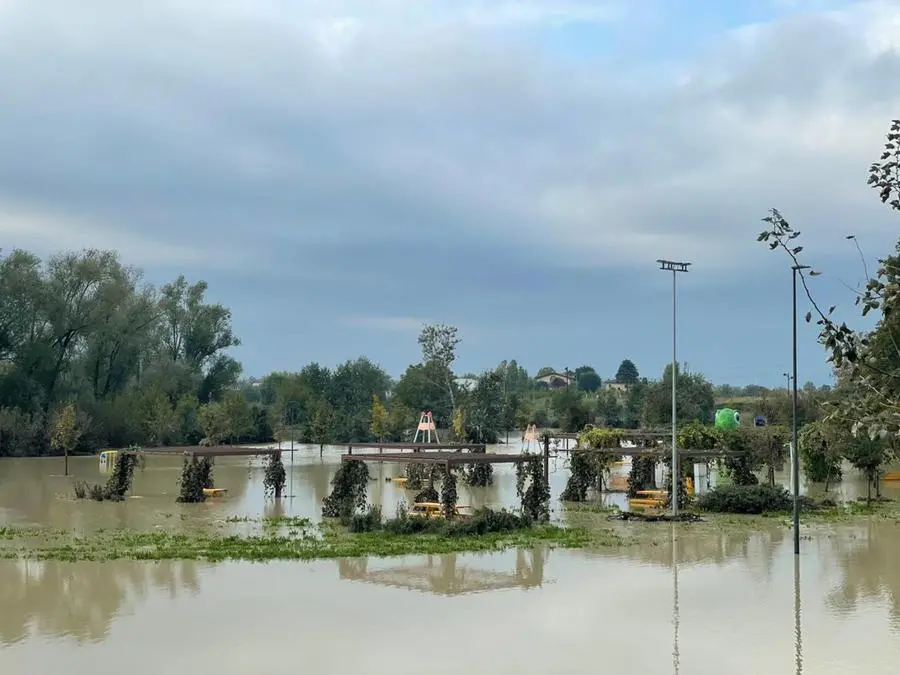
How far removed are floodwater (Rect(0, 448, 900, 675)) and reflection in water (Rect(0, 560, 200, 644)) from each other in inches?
1.8

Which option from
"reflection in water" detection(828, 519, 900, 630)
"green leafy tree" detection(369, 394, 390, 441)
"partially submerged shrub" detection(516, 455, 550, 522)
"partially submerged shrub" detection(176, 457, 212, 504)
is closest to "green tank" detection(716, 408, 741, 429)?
"reflection in water" detection(828, 519, 900, 630)

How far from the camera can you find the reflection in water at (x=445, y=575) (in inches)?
611

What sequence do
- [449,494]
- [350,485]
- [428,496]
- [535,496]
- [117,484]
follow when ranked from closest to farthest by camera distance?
1. [449,494]
2. [535,496]
3. [350,485]
4. [428,496]
5. [117,484]

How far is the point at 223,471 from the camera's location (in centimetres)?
4497

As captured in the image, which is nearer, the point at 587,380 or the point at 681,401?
the point at 681,401

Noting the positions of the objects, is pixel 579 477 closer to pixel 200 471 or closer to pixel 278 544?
pixel 200 471

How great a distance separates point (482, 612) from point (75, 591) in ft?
21.1

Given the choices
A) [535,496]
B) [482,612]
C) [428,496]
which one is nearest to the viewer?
[482,612]

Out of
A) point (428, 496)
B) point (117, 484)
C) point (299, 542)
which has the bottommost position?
point (299, 542)

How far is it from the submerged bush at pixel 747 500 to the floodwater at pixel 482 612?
15.9ft

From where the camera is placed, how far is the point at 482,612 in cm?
1365

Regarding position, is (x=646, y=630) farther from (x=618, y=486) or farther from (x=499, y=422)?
(x=499, y=422)

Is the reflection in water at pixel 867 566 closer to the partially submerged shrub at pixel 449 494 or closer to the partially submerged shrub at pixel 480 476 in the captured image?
the partially submerged shrub at pixel 449 494

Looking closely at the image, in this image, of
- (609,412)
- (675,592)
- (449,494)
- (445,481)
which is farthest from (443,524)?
(609,412)
